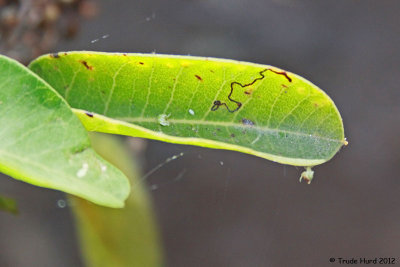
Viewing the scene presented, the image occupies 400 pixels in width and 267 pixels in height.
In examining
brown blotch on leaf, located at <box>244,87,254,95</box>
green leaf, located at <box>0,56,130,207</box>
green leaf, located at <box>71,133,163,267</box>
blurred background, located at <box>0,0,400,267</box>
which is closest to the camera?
green leaf, located at <box>0,56,130,207</box>

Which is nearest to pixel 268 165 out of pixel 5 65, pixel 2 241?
pixel 2 241

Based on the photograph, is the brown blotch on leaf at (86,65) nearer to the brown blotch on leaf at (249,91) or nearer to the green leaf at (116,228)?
the brown blotch on leaf at (249,91)

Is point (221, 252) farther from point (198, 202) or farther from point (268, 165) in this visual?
point (268, 165)

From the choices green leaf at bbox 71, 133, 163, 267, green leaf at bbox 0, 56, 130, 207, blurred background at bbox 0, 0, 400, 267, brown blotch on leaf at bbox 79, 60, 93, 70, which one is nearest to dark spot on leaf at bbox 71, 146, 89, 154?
green leaf at bbox 0, 56, 130, 207

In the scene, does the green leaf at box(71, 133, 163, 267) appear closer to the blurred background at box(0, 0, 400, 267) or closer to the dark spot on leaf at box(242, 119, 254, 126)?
the dark spot on leaf at box(242, 119, 254, 126)

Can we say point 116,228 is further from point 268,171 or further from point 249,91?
point 268,171

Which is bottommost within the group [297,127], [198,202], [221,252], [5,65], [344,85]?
[221,252]

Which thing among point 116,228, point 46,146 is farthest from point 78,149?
point 116,228
